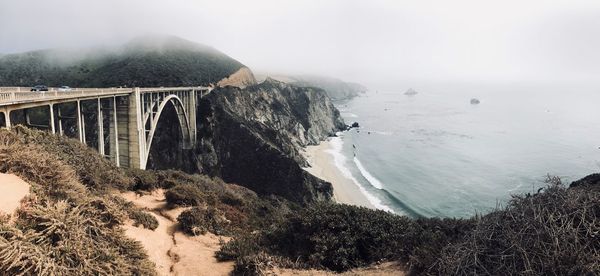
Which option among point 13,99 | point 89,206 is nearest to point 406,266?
point 89,206

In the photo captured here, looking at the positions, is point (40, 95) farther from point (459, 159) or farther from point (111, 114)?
point (459, 159)

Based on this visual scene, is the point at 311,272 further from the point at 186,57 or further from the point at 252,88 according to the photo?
the point at 186,57

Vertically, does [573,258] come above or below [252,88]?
above

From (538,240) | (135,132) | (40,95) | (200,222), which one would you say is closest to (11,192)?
(200,222)

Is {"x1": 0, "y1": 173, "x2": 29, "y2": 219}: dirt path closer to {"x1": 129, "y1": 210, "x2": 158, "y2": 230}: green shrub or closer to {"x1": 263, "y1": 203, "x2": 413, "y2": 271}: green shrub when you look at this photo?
{"x1": 129, "y1": 210, "x2": 158, "y2": 230}: green shrub

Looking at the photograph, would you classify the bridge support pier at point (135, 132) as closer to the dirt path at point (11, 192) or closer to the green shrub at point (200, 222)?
the green shrub at point (200, 222)

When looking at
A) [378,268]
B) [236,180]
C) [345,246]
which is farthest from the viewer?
[236,180]

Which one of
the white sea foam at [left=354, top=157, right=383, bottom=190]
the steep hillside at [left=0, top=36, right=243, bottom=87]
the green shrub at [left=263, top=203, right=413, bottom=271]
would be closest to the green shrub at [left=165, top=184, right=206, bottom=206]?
the green shrub at [left=263, top=203, right=413, bottom=271]
